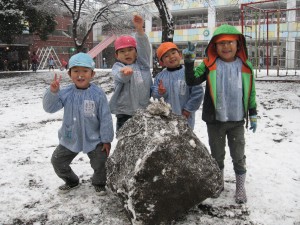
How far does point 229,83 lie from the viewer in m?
2.66

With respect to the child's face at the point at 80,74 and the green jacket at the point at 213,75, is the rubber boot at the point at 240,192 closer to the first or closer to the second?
the green jacket at the point at 213,75

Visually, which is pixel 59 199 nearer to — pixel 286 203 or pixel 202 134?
pixel 286 203

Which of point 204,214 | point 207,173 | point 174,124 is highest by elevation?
point 174,124

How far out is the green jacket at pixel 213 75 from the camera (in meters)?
2.63

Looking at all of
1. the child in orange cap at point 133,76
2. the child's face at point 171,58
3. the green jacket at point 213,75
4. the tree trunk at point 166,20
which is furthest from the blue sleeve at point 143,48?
the tree trunk at point 166,20

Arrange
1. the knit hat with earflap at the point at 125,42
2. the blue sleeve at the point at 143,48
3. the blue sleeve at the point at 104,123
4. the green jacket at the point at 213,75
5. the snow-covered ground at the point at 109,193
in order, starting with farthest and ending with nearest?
the blue sleeve at the point at 143,48
the knit hat with earflap at the point at 125,42
the blue sleeve at the point at 104,123
the green jacket at the point at 213,75
the snow-covered ground at the point at 109,193

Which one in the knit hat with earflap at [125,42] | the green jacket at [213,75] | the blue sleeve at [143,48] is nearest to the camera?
the green jacket at [213,75]

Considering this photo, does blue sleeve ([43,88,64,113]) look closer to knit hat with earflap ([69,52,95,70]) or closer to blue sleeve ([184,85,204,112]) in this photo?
knit hat with earflap ([69,52,95,70])

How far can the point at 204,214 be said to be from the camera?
2529mm

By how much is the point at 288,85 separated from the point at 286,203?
8.58m

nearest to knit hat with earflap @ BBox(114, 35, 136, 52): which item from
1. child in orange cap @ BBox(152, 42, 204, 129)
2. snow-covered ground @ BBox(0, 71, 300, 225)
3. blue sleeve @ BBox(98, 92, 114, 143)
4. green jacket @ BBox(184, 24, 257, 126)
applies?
child in orange cap @ BBox(152, 42, 204, 129)

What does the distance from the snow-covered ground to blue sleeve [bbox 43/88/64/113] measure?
834 mm

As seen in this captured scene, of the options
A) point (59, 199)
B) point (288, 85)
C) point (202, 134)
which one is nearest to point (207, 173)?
point (59, 199)

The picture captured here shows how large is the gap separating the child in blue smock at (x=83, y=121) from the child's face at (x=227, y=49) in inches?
44.2
